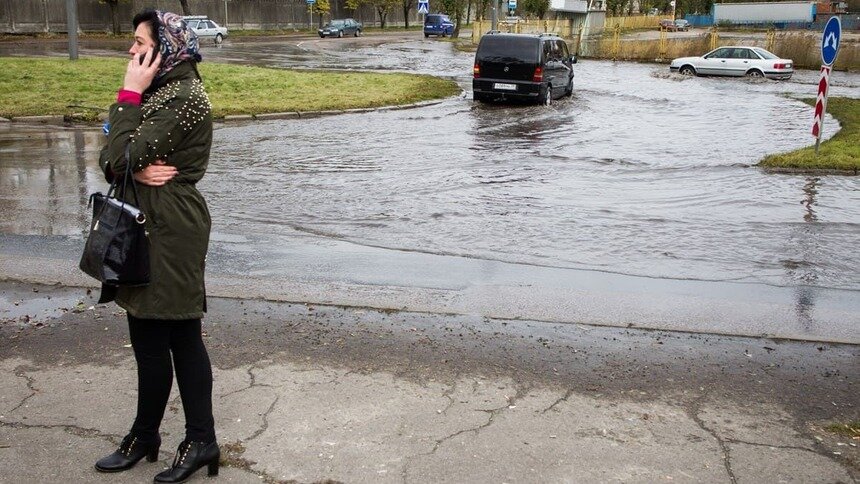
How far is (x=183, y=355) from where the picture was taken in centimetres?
394

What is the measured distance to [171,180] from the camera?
3.72 m

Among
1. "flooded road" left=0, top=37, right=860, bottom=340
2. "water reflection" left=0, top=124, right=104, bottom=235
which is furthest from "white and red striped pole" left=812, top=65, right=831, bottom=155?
"water reflection" left=0, top=124, right=104, bottom=235

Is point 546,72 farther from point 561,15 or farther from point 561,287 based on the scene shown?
point 561,15

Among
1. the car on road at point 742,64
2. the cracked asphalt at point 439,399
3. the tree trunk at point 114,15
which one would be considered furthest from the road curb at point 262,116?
the tree trunk at point 114,15

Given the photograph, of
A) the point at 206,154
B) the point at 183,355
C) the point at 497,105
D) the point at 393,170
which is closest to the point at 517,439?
the point at 183,355

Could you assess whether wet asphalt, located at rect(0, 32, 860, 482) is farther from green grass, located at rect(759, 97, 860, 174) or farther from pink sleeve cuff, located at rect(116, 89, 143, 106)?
green grass, located at rect(759, 97, 860, 174)

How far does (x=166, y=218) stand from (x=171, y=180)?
17 centimetres

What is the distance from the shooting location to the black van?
23188mm

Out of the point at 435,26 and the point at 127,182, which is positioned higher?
the point at 435,26

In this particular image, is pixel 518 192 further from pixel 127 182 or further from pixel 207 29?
pixel 207 29

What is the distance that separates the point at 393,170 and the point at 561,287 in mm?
6464

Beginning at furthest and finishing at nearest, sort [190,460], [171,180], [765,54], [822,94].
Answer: [765,54]
[822,94]
[190,460]
[171,180]

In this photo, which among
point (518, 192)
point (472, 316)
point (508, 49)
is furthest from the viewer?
point (508, 49)

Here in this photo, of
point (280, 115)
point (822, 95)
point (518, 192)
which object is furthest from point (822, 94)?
point (280, 115)
